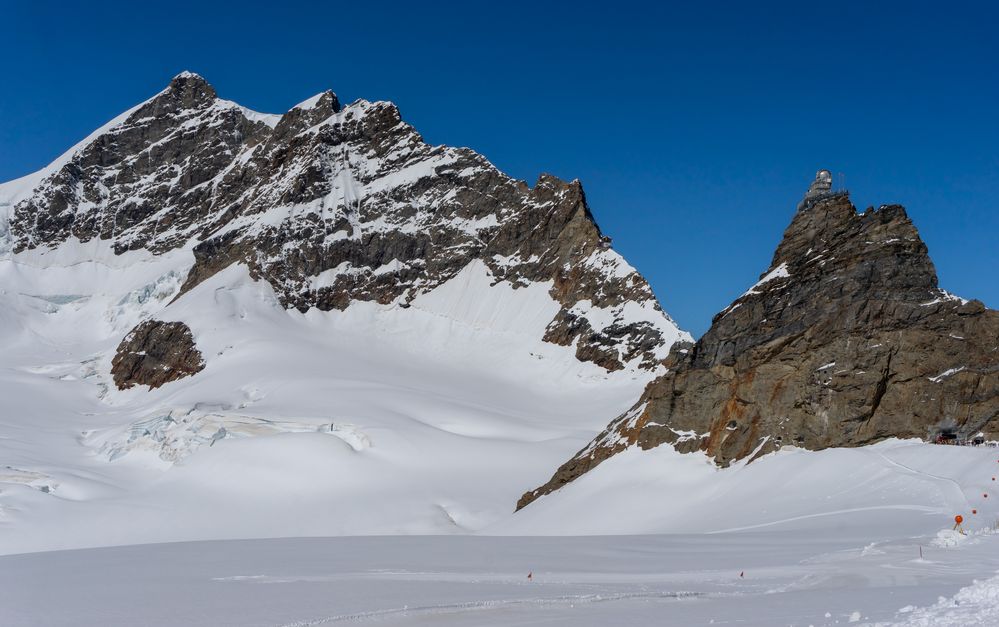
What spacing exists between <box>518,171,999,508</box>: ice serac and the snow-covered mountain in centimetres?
2470

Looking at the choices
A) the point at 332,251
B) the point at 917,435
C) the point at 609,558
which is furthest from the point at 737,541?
the point at 332,251

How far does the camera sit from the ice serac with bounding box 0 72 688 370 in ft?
459

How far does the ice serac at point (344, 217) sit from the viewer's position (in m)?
140

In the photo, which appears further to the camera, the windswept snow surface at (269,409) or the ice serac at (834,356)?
the windswept snow surface at (269,409)

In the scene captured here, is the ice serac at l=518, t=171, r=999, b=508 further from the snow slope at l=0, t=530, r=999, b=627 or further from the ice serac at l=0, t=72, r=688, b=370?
the ice serac at l=0, t=72, r=688, b=370

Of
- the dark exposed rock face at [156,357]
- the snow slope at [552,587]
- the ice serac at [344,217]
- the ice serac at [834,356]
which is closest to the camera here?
the snow slope at [552,587]

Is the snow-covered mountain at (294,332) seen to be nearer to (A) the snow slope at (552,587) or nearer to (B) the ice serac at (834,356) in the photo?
(B) the ice serac at (834,356)

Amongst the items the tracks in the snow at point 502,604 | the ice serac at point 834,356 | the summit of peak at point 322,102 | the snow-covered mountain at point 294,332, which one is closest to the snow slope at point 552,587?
the tracks in the snow at point 502,604

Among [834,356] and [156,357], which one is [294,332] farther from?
[834,356]

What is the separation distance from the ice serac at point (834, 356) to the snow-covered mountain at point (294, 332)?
2470 cm

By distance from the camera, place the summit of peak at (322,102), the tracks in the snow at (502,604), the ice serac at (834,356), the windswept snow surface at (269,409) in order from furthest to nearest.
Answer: the summit of peak at (322,102) → the windswept snow surface at (269,409) → the ice serac at (834,356) → the tracks in the snow at (502,604)

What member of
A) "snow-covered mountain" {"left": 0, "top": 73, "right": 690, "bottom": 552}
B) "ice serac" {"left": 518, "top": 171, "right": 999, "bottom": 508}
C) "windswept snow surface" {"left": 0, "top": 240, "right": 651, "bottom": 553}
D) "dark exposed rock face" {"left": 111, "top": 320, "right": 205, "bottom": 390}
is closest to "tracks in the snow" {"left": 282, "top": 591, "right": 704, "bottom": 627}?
"ice serac" {"left": 518, "top": 171, "right": 999, "bottom": 508}

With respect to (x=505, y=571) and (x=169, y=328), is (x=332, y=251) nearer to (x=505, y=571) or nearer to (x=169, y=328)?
(x=169, y=328)

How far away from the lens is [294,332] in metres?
138
